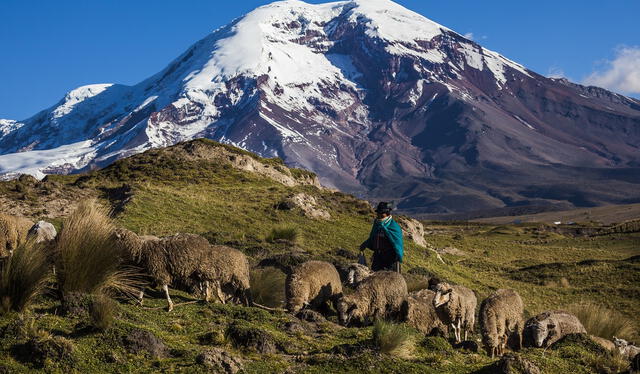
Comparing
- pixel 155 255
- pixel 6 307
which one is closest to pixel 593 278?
pixel 155 255

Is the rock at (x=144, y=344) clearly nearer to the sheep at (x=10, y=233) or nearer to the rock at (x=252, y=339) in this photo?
the rock at (x=252, y=339)

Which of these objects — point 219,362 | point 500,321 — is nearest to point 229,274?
point 500,321

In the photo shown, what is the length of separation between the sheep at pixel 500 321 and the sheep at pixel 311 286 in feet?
11.5

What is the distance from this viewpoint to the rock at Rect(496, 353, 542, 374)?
9.98 m

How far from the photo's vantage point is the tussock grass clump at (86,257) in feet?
40.6

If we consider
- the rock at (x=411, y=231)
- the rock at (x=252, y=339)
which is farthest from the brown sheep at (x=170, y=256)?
the rock at (x=411, y=231)

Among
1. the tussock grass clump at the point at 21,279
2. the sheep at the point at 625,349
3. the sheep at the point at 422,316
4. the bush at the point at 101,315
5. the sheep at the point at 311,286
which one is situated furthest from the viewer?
the sheep at the point at 311,286

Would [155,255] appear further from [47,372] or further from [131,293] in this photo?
[47,372]

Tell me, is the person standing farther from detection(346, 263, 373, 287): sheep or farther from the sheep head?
the sheep head

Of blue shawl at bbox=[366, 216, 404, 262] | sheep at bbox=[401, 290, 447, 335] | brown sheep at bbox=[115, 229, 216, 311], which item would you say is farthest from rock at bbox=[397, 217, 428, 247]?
brown sheep at bbox=[115, 229, 216, 311]

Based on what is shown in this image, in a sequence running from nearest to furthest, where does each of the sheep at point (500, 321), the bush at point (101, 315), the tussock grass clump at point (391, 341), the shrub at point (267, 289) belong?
the bush at point (101, 315) → the tussock grass clump at point (391, 341) → the sheep at point (500, 321) → the shrub at point (267, 289)

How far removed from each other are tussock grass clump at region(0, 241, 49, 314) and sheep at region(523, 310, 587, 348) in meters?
9.79

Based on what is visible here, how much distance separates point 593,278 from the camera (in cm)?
3616

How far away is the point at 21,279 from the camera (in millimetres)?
11070
